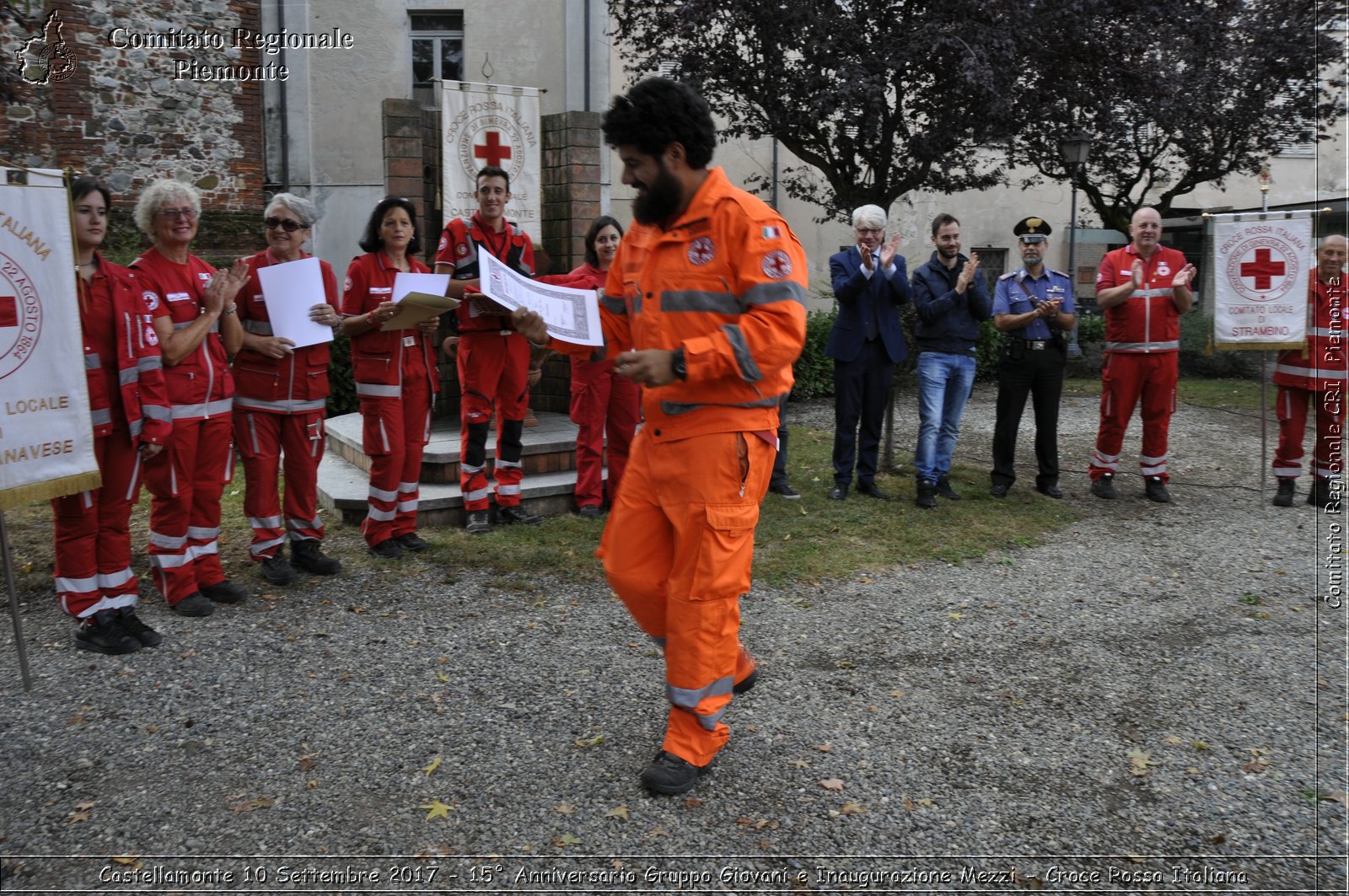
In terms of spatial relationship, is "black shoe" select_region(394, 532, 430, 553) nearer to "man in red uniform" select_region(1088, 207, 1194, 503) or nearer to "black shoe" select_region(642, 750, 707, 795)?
"black shoe" select_region(642, 750, 707, 795)

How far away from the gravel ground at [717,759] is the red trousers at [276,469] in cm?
42

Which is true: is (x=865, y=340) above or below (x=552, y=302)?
below

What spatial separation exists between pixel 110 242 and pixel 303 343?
900 cm

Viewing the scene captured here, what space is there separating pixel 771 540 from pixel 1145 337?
3.72 m

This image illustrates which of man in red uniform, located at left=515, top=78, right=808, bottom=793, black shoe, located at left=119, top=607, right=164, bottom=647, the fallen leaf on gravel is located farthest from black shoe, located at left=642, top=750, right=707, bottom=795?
black shoe, located at left=119, top=607, right=164, bottom=647

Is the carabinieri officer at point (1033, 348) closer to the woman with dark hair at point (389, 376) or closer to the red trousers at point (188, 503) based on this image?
the woman with dark hair at point (389, 376)

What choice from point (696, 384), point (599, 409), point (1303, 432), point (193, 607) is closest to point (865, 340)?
point (599, 409)

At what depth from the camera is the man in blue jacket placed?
324 inches

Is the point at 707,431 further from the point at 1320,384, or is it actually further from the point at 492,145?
the point at 1320,384

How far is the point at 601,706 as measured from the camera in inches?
174

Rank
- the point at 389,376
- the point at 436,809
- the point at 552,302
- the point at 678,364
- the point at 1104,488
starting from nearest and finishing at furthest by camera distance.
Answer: the point at 678,364 → the point at 436,809 → the point at 552,302 → the point at 389,376 → the point at 1104,488

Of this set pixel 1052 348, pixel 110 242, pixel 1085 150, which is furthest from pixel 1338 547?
pixel 110 242

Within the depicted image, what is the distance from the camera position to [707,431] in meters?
3.57

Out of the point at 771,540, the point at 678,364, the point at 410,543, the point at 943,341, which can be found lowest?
the point at 771,540
